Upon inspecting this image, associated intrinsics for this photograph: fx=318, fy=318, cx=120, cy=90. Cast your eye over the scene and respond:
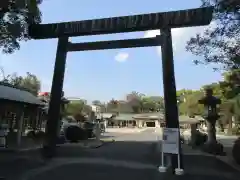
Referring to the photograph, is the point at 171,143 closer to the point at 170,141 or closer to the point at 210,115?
the point at 170,141

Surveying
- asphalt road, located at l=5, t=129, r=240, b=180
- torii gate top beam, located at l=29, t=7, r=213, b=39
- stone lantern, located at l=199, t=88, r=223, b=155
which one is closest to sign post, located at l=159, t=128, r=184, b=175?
asphalt road, located at l=5, t=129, r=240, b=180

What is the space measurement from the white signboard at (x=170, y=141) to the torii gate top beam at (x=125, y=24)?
4434mm

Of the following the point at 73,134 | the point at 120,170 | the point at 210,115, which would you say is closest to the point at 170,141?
the point at 120,170

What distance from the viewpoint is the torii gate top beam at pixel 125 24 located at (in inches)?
505

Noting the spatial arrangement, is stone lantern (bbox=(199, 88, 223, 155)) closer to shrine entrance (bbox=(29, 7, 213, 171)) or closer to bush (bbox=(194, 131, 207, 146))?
bush (bbox=(194, 131, 207, 146))

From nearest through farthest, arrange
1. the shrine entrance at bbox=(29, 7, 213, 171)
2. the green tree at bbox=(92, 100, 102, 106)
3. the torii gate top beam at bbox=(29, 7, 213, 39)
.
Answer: the shrine entrance at bbox=(29, 7, 213, 171) → the torii gate top beam at bbox=(29, 7, 213, 39) → the green tree at bbox=(92, 100, 102, 106)

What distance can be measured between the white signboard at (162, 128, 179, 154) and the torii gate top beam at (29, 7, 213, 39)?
4434 millimetres

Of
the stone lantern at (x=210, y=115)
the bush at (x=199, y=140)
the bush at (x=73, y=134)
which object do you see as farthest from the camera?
the bush at (x=73, y=134)

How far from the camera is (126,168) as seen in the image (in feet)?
38.4

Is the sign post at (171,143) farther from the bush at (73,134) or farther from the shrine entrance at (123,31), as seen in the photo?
the bush at (73,134)

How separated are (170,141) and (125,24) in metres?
5.44

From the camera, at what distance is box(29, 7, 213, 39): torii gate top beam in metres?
12.8

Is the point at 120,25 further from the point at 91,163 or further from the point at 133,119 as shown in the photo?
the point at 133,119

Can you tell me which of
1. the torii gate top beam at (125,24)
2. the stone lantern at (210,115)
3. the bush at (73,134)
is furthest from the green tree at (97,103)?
the torii gate top beam at (125,24)
